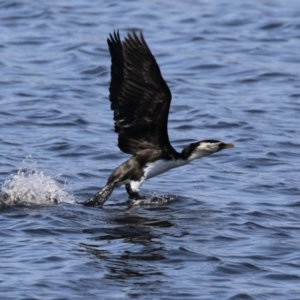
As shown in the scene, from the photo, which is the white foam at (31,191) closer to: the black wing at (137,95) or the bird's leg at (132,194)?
the bird's leg at (132,194)

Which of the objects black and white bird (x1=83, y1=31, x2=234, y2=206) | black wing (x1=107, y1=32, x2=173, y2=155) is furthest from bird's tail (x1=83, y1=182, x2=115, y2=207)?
black wing (x1=107, y1=32, x2=173, y2=155)

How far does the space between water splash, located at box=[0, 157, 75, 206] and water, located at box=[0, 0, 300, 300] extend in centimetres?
2

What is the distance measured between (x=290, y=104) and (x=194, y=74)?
2386 mm

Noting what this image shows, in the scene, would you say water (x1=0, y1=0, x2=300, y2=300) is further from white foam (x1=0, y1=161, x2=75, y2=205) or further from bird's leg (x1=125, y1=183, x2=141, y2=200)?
bird's leg (x1=125, y1=183, x2=141, y2=200)

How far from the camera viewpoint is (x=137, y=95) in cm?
1112

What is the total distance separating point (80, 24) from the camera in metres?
22.3

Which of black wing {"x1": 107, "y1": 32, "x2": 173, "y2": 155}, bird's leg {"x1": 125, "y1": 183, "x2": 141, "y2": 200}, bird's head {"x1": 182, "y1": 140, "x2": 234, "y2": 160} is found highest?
black wing {"x1": 107, "y1": 32, "x2": 173, "y2": 155}

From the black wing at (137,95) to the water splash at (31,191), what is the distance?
2.84 feet

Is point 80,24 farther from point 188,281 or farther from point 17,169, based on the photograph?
point 188,281

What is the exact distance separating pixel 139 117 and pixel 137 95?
311mm

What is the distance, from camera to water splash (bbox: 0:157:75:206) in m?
11.2

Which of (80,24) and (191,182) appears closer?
(191,182)

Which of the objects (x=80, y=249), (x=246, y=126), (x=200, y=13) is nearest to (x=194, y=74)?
(x=246, y=126)

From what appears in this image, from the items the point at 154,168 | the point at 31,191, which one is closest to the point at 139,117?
the point at 154,168
